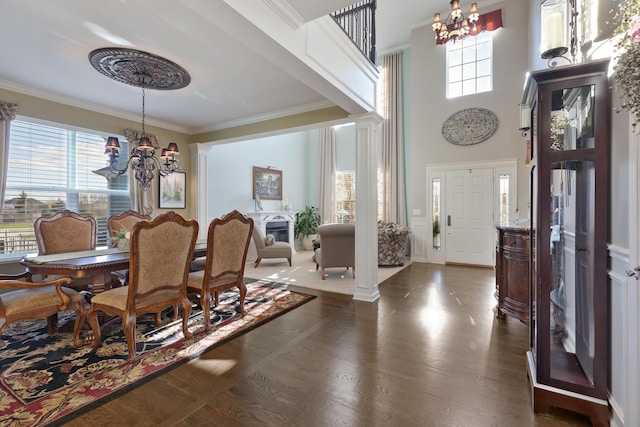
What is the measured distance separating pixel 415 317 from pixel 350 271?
2503 mm

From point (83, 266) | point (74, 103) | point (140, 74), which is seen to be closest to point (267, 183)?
point (74, 103)

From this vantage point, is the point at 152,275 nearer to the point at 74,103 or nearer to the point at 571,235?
the point at 571,235

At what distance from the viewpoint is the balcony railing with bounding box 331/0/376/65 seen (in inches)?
141

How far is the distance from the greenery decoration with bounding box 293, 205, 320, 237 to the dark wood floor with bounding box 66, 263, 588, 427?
5.46m

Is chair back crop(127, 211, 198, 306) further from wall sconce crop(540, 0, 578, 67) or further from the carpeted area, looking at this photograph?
wall sconce crop(540, 0, 578, 67)

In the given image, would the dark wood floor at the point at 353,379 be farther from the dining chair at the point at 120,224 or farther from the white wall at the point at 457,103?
the white wall at the point at 457,103

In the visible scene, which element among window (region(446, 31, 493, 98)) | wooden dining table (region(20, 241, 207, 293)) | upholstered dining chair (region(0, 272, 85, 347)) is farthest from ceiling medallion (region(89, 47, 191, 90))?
window (region(446, 31, 493, 98))

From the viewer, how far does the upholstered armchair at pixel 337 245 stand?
4938mm

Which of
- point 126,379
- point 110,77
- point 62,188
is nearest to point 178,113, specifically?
point 110,77

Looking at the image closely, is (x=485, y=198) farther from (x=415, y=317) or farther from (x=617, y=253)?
(x=617, y=253)

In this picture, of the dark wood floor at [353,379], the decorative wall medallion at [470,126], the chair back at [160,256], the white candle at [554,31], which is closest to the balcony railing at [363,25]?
the white candle at [554,31]

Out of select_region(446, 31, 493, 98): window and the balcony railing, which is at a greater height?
select_region(446, 31, 493, 98): window

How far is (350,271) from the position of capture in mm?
5758

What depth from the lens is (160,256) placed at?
242 centimetres
